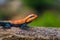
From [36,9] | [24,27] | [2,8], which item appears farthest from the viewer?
[2,8]

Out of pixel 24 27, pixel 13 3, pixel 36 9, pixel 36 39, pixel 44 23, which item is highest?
pixel 13 3

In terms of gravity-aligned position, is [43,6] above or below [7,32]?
above

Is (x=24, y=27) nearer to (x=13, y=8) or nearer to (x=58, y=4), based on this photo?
(x=58, y=4)

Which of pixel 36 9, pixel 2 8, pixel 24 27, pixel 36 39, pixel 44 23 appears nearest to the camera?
pixel 36 39

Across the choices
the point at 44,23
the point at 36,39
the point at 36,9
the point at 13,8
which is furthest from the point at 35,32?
the point at 13,8

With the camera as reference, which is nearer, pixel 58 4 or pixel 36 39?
pixel 36 39

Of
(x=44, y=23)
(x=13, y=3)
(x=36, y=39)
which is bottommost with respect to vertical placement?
(x=36, y=39)

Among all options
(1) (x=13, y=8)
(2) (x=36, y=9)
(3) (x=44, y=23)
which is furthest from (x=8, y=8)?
(3) (x=44, y=23)

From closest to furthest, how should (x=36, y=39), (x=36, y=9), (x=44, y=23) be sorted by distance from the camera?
(x=36, y=39) → (x=44, y=23) → (x=36, y=9)

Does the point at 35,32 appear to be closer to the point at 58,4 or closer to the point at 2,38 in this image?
the point at 2,38
